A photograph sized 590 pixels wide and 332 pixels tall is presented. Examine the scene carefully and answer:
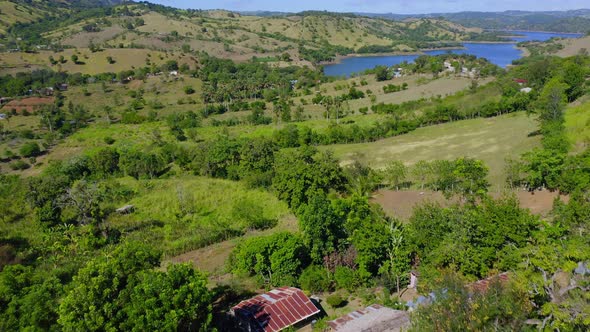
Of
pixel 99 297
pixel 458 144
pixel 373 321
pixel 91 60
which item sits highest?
pixel 91 60

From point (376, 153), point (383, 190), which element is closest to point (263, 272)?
point (383, 190)

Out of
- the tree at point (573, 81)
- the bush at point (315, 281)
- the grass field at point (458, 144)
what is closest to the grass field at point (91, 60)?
the grass field at point (458, 144)

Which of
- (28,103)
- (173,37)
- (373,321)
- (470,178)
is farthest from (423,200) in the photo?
(173,37)

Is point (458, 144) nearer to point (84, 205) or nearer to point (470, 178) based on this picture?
point (470, 178)

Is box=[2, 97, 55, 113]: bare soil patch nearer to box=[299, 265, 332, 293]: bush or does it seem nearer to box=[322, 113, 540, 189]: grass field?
box=[322, 113, 540, 189]: grass field

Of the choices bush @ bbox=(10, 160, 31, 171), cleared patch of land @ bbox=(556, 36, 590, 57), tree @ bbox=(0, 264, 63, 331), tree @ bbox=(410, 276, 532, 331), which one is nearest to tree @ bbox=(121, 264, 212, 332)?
tree @ bbox=(0, 264, 63, 331)

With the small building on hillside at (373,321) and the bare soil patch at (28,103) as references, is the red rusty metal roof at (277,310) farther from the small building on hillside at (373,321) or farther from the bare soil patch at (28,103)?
the bare soil patch at (28,103)

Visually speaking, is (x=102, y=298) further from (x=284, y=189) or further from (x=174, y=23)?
(x=174, y=23)
